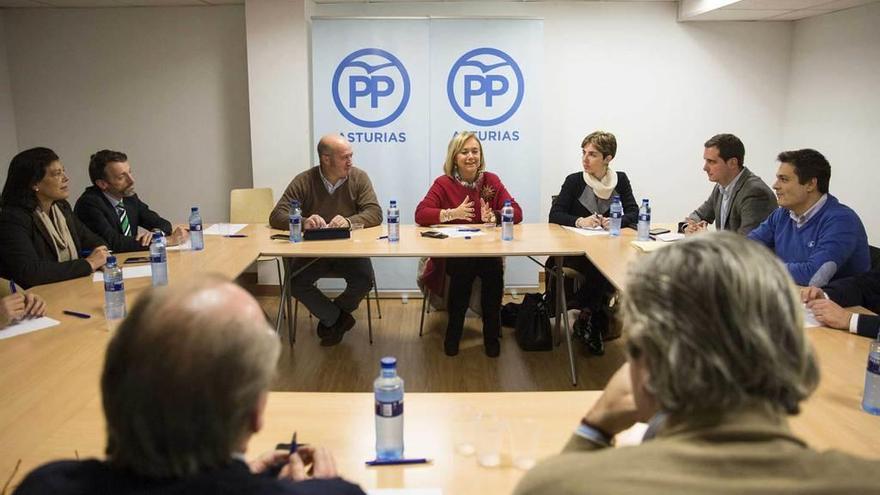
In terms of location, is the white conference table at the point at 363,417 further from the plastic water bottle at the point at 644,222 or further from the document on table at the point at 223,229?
the document on table at the point at 223,229

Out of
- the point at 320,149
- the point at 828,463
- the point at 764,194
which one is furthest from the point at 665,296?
the point at 320,149

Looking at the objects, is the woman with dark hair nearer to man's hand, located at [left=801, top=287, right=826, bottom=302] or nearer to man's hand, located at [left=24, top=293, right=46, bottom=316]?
man's hand, located at [left=24, top=293, right=46, bottom=316]

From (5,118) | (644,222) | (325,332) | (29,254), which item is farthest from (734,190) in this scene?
(5,118)

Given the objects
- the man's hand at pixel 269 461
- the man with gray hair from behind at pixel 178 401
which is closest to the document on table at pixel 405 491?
the man's hand at pixel 269 461

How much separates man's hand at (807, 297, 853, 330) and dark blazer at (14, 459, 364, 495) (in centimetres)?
198

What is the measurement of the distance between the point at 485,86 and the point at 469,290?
1.80m

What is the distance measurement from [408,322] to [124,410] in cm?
403

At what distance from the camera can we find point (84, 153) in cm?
555

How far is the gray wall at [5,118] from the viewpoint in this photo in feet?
17.6

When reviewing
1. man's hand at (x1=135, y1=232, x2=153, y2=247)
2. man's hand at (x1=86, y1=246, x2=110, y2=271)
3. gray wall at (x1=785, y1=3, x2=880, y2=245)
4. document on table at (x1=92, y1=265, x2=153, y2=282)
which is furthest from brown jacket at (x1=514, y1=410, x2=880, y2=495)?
gray wall at (x1=785, y1=3, x2=880, y2=245)

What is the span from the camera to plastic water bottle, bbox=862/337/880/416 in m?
1.62

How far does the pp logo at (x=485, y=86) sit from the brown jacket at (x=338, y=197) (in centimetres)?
120

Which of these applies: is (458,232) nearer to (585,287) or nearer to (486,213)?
(486,213)

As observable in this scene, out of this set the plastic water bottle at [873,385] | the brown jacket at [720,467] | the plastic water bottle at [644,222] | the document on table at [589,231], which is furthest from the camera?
the document on table at [589,231]
